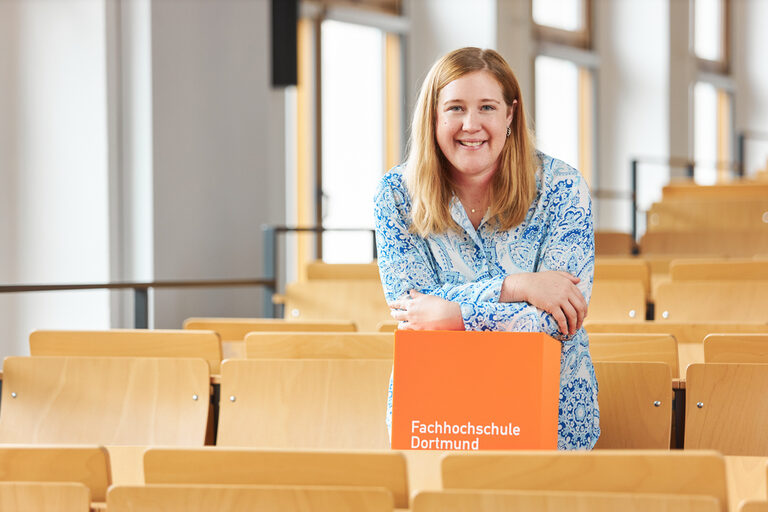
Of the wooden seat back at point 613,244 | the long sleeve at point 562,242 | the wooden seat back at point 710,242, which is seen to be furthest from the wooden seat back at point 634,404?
the wooden seat back at point 613,244

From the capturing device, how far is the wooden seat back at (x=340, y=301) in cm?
412

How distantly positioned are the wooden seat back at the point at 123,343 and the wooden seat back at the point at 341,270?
63.4 inches

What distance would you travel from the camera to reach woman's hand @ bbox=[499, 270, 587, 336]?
1904 mm

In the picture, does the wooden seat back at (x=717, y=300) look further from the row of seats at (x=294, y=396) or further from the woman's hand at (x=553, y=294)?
the woman's hand at (x=553, y=294)

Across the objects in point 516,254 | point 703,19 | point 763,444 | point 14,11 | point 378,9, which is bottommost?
point 763,444

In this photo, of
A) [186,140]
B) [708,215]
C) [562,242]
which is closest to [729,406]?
[562,242]

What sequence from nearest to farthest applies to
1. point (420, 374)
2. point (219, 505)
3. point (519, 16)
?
point (219, 505)
point (420, 374)
point (519, 16)

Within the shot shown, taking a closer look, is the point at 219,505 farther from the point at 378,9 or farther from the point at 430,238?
the point at 378,9

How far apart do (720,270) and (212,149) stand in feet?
10.6

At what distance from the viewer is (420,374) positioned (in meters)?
1.83

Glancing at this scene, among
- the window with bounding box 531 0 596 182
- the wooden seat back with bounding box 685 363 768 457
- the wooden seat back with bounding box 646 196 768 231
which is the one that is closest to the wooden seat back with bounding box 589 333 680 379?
the wooden seat back with bounding box 685 363 768 457

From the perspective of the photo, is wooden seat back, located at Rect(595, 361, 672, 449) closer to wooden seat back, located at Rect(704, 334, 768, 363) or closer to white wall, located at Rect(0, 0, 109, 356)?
wooden seat back, located at Rect(704, 334, 768, 363)

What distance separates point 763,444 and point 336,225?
18.5 feet

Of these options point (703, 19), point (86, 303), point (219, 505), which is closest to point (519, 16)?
point (703, 19)
